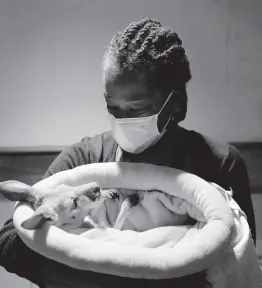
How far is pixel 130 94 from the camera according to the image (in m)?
0.89

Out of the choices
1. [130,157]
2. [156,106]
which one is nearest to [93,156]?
[130,157]

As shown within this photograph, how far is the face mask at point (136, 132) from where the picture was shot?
93 centimetres

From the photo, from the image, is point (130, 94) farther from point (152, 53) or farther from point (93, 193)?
point (93, 193)

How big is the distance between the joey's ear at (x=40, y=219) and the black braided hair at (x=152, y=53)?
0.31 metres

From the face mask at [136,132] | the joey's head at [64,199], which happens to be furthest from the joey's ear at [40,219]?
the face mask at [136,132]

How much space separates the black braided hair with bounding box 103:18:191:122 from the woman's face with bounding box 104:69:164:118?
17mm

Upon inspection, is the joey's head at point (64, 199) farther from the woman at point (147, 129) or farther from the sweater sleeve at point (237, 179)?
the sweater sleeve at point (237, 179)

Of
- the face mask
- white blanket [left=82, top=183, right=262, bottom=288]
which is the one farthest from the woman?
white blanket [left=82, top=183, right=262, bottom=288]

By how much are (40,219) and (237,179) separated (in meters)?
0.47

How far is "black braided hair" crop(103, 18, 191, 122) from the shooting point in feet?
2.96

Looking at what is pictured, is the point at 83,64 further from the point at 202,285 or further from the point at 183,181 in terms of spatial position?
the point at 202,285

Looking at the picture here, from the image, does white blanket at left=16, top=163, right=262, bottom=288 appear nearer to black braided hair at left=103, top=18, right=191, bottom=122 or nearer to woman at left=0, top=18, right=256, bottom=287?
woman at left=0, top=18, right=256, bottom=287

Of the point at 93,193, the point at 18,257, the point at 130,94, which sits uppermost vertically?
the point at 130,94

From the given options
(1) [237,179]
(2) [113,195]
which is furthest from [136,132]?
(1) [237,179]
